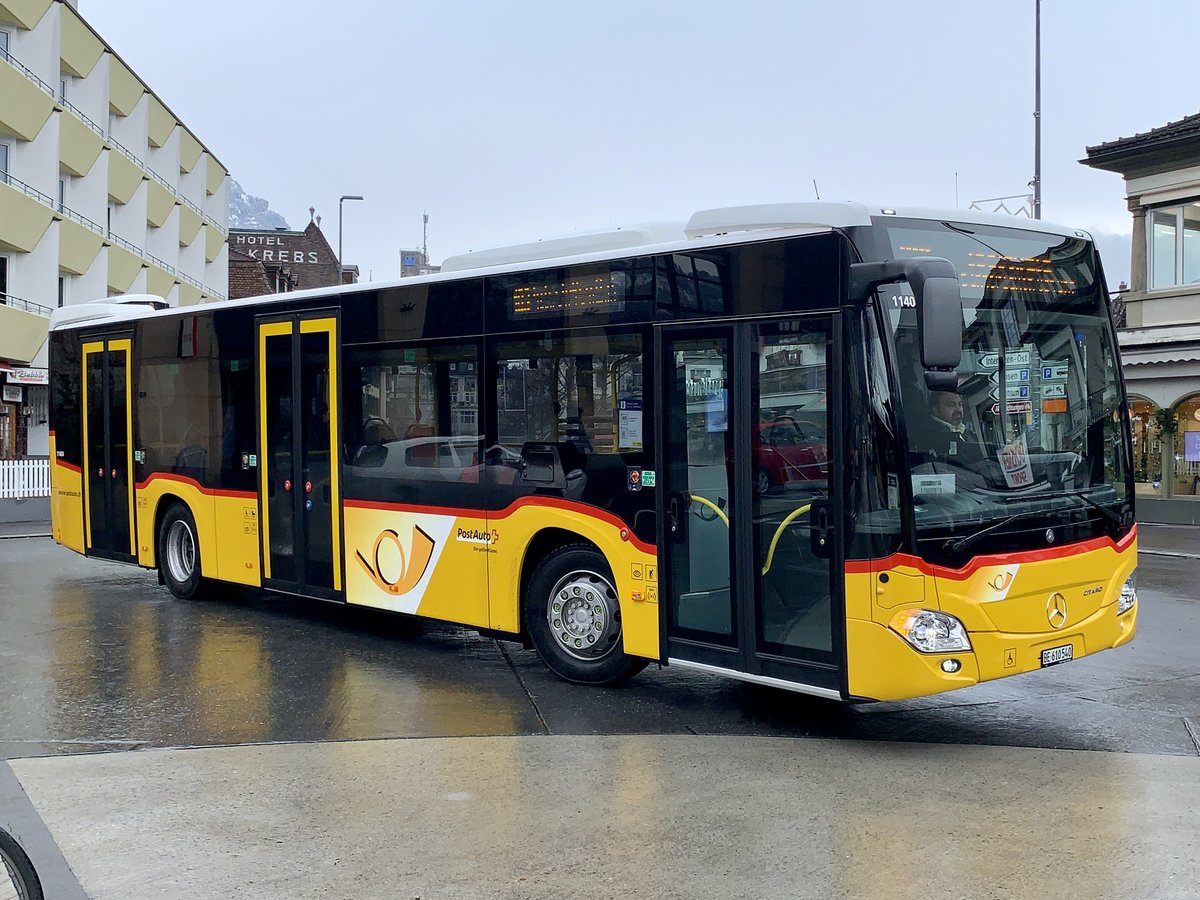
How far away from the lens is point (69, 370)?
13.8 meters

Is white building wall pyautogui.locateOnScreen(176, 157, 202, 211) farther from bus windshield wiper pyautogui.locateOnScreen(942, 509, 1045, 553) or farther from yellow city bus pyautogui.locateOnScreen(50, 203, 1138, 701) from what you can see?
bus windshield wiper pyautogui.locateOnScreen(942, 509, 1045, 553)

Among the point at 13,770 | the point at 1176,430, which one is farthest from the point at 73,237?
the point at 13,770

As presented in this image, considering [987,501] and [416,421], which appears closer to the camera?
[987,501]

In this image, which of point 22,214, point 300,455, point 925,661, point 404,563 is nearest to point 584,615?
point 404,563

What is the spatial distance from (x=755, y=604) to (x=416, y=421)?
3.43 metres

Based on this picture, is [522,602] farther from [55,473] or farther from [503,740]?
[55,473]

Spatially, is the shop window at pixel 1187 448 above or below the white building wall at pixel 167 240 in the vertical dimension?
below

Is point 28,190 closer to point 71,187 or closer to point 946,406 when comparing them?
point 71,187

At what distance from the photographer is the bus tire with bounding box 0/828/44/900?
3.75m

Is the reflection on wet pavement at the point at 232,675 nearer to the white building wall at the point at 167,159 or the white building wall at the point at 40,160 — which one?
the white building wall at the point at 40,160

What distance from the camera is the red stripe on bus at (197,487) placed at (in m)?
11.3

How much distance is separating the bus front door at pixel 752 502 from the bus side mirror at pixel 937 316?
0.60 meters


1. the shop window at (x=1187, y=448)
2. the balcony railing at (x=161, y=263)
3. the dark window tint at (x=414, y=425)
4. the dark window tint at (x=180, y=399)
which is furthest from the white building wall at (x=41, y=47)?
the shop window at (x=1187, y=448)

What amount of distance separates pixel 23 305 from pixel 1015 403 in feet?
100
